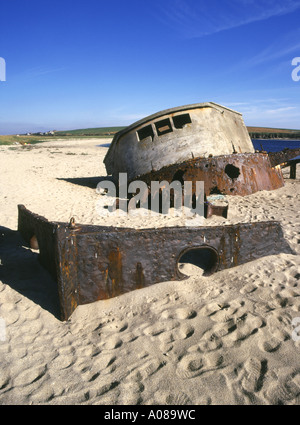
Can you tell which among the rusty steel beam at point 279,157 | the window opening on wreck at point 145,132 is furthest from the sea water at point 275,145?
the window opening on wreck at point 145,132

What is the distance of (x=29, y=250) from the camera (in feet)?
13.1

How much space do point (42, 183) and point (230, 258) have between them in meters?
7.84

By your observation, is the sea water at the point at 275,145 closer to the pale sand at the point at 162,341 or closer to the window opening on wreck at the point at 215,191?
the window opening on wreck at the point at 215,191

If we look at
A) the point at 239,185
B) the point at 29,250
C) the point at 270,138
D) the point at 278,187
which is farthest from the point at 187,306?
the point at 270,138

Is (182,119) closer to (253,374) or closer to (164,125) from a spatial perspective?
(164,125)

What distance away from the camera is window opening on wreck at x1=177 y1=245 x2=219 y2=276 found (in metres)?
3.12

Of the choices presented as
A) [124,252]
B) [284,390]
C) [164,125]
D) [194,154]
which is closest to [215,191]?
[194,154]

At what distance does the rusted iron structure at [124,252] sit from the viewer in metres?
2.46

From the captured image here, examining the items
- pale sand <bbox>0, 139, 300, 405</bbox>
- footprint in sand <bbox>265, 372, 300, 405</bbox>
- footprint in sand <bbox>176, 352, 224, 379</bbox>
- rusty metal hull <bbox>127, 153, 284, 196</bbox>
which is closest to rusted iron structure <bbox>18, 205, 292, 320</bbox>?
pale sand <bbox>0, 139, 300, 405</bbox>

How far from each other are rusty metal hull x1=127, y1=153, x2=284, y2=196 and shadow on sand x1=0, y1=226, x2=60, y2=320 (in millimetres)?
3430

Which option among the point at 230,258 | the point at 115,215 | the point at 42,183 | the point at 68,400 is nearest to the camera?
the point at 68,400

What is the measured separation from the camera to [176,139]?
260 inches

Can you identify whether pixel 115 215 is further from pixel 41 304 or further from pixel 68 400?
pixel 68 400

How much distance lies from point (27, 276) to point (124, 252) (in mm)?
1358
